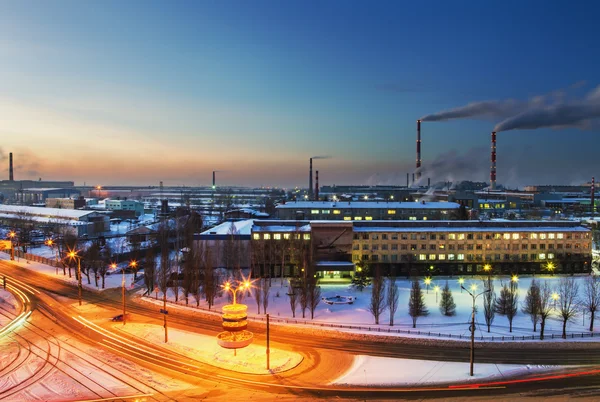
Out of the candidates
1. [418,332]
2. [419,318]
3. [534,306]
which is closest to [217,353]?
[418,332]

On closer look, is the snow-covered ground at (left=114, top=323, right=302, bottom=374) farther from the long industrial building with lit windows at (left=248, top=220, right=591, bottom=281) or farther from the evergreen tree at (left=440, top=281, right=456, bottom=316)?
the long industrial building with lit windows at (left=248, top=220, right=591, bottom=281)

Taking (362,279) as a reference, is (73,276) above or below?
below

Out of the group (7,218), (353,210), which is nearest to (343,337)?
(353,210)

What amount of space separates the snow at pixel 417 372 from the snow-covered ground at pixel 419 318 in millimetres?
5261

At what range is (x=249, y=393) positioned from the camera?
22781 mm

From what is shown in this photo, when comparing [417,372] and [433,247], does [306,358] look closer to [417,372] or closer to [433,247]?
[417,372]

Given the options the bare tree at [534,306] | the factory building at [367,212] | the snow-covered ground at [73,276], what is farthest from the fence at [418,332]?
the factory building at [367,212]

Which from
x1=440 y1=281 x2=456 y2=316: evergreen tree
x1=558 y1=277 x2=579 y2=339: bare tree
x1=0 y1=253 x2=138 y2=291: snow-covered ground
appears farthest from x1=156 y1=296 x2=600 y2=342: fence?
x1=0 y1=253 x2=138 y2=291: snow-covered ground

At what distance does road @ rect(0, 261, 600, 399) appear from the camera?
2324 centimetres

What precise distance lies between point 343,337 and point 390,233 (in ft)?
84.5

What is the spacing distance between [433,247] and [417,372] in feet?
105

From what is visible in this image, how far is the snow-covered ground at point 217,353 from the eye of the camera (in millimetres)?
26558

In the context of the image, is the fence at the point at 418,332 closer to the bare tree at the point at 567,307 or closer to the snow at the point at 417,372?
the bare tree at the point at 567,307

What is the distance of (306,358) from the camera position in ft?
92.0
